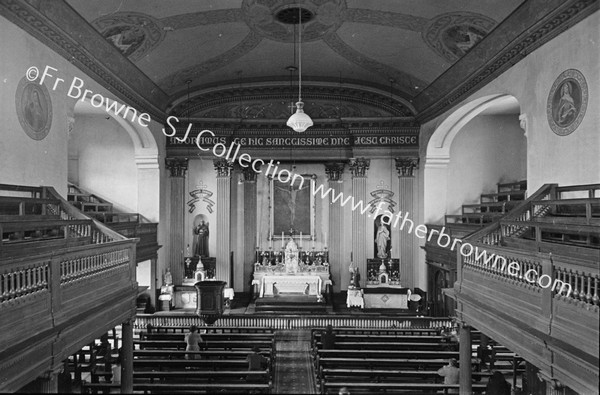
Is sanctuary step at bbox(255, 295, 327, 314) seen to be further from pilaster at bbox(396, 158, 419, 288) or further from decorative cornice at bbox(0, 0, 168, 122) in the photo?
decorative cornice at bbox(0, 0, 168, 122)

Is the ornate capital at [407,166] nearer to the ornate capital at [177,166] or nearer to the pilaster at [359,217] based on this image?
the pilaster at [359,217]

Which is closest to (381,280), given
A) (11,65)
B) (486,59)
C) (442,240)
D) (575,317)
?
(442,240)

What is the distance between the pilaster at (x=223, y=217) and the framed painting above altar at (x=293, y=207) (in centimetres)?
157

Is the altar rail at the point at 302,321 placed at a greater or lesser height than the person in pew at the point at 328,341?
lesser

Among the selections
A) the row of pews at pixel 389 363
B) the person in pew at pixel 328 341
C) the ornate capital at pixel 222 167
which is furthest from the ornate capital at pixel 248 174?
the person in pew at pixel 328 341

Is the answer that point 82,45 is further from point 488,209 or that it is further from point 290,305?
point 488,209

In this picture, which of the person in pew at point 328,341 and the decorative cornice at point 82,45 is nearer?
the decorative cornice at point 82,45

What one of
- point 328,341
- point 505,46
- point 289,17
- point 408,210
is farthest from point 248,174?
point 505,46

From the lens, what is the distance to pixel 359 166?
15.8 metres

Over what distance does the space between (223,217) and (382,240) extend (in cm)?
529

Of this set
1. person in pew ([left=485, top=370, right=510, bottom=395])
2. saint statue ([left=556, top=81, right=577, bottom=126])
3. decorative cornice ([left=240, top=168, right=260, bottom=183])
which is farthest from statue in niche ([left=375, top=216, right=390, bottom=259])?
person in pew ([left=485, top=370, right=510, bottom=395])

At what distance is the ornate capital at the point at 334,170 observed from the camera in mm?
16219

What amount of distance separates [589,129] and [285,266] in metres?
10.3

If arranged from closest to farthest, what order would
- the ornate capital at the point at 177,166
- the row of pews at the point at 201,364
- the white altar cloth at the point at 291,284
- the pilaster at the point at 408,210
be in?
the row of pews at the point at 201,364
the white altar cloth at the point at 291,284
the pilaster at the point at 408,210
the ornate capital at the point at 177,166
